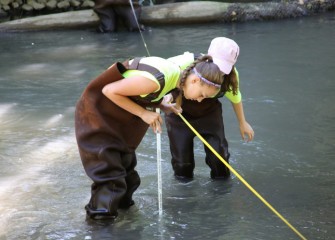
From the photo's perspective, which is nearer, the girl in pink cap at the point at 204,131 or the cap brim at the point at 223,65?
the cap brim at the point at 223,65

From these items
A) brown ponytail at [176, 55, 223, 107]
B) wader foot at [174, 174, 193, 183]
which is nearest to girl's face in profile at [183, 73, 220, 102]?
brown ponytail at [176, 55, 223, 107]

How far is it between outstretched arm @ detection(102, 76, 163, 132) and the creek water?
2.12ft

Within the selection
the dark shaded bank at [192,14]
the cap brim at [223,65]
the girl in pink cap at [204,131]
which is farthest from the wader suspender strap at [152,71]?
the dark shaded bank at [192,14]

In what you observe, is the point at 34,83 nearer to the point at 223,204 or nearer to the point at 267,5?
the point at 223,204

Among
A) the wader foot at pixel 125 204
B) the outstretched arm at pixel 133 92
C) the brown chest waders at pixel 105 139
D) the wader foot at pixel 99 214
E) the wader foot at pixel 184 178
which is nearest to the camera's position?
the outstretched arm at pixel 133 92

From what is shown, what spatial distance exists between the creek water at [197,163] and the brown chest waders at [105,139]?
0.64ft

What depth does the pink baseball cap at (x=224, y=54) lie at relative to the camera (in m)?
2.84

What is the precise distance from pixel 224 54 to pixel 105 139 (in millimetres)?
728

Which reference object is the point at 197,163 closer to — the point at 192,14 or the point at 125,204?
the point at 125,204

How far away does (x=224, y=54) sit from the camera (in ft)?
9.36

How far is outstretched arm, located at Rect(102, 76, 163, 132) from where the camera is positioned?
104 inches

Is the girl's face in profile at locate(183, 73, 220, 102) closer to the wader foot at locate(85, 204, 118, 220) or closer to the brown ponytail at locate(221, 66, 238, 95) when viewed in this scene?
the brown ponytail at locate(221, 66, 238, 95)

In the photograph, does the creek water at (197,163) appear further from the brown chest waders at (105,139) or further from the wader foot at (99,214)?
the brown chest waders at (105,139)

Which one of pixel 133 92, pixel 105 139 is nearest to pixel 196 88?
pixel 133 92
